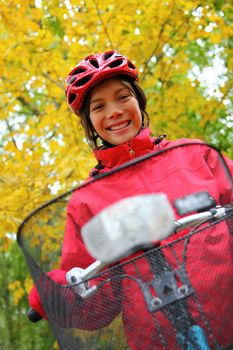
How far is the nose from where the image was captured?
7.40ft

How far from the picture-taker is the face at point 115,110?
2270 mm

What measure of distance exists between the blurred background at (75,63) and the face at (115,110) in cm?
155

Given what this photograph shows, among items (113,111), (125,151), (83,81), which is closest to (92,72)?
(83,81)

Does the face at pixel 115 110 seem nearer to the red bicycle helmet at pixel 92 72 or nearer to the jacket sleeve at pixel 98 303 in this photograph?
the red bicycle helmet at pixel 92 72

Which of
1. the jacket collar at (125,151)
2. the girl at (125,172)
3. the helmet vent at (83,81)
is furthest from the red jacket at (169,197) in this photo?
the helmet vent at (83,81)

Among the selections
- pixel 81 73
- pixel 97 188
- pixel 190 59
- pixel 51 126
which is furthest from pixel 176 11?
pixel 97 188

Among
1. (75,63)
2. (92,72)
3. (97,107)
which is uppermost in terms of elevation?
(75,63)

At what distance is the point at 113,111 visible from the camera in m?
2.26

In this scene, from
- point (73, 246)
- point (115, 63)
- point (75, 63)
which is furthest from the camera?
point (75, 63)

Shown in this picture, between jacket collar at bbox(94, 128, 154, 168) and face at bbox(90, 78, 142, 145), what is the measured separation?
6.0 inches

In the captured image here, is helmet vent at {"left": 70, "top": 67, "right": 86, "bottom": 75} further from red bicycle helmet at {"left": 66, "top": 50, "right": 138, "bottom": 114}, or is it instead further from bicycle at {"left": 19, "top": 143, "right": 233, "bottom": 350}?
bicycle at {"left": 19, "top": 143, "right": 233, "bottom": 350}

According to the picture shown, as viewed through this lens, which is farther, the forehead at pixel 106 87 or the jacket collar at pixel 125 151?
the forehead at pixel 106 87

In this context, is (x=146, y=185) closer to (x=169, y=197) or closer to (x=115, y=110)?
(x=169, y=197)

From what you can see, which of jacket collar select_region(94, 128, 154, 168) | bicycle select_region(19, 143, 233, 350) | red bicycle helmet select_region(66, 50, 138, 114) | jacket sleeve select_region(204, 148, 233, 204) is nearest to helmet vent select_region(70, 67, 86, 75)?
red bicycle helmet select_region(66, 50, 138, 114)
